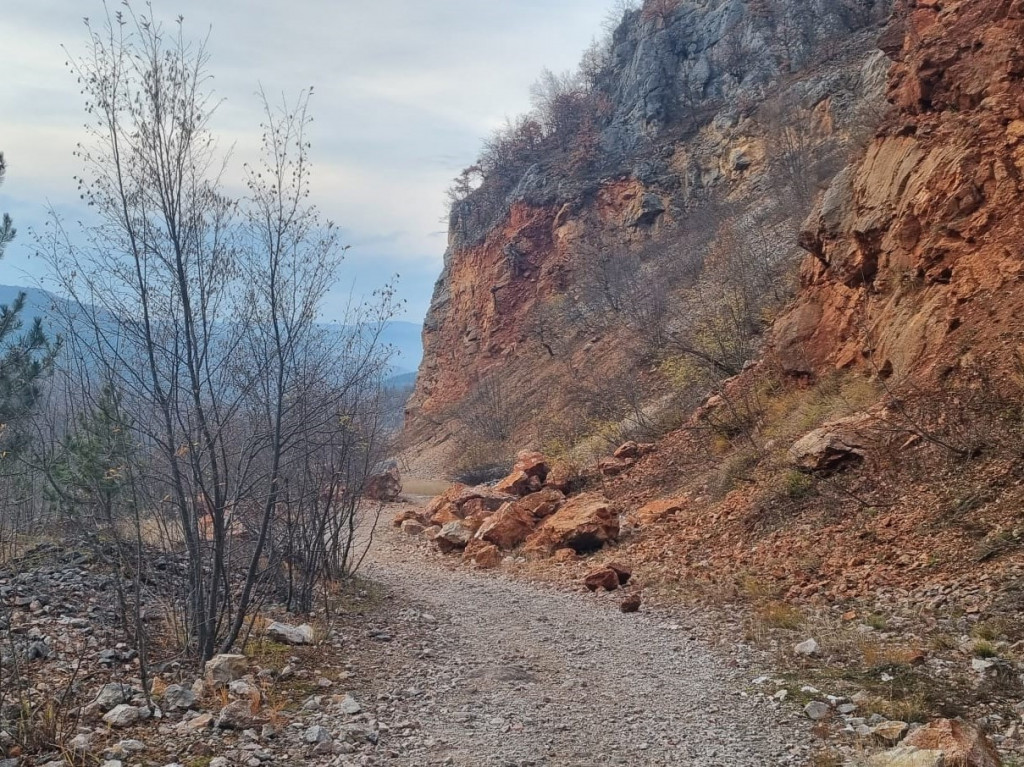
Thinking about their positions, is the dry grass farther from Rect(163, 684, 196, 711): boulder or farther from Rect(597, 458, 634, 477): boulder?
Rect(597, 458, 634, 477): boulder

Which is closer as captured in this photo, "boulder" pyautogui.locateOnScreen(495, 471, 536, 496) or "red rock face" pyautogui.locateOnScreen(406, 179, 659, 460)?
"boulder" pyautogui.locateOnScreen(495, 471, 536, 496)

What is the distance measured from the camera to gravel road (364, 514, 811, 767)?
14.5 ft

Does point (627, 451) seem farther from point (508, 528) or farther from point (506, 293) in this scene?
point (506, 293)

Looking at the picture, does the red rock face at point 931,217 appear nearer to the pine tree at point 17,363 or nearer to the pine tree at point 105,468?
the pine tree at point 105,468

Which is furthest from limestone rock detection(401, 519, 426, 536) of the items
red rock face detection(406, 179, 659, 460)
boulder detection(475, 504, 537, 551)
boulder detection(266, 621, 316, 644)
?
red rock face detection(406, 179, 659, 460)

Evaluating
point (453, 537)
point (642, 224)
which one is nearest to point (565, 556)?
point (453, 537)

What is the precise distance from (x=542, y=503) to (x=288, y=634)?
733 cm

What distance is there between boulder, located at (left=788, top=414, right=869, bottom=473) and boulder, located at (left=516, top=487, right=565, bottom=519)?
4.84 m

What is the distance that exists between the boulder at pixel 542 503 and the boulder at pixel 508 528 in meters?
0.13

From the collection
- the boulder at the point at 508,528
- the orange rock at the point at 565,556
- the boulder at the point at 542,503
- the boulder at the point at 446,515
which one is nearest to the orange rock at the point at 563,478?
the boulder at the point at 542,503

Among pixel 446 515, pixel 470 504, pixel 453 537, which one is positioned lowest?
pixel 453 537

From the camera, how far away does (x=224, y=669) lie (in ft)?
17.3

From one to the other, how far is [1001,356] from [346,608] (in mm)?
8482

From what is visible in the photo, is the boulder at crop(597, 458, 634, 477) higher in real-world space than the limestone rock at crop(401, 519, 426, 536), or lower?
higher
